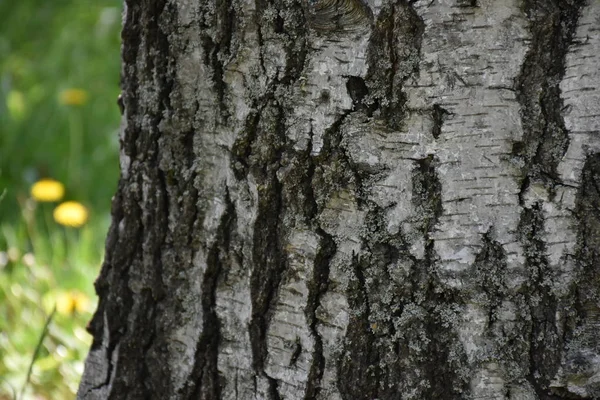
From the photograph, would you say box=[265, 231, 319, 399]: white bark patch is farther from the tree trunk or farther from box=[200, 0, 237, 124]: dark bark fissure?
box=[200, 0, 237, 124]: dark bark fissure

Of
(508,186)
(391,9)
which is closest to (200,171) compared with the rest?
(391,9)

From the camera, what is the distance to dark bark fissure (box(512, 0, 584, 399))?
3.92 feet

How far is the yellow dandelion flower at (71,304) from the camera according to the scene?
2551mm

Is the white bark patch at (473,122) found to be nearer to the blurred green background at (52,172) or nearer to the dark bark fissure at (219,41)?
the dark bark fissure at (219,41)

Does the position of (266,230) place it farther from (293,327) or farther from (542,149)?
(542,149)

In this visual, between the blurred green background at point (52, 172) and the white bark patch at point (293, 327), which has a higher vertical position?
the blurred green background at point (52, 172)

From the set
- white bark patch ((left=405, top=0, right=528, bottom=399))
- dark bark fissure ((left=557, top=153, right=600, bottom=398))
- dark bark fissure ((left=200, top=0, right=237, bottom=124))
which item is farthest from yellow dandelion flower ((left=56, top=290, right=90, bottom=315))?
dark bark fissure ((left=557, top=153, right=600, bottom=398))

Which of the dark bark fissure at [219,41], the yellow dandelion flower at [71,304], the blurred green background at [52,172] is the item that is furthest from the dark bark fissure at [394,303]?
the yellow dandelion flower at [71,304]

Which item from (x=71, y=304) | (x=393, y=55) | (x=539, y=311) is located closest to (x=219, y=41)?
(x=393, y=55)

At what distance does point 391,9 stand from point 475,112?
23cm

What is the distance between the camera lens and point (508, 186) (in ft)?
4.09

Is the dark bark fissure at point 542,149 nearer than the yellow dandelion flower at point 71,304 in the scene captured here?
Yes

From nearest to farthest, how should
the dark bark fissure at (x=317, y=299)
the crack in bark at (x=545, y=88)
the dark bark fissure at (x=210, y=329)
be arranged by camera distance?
the crack in bark at (x=545, y=88), the dark bark fissure at (x=317, y=299), the dark bark fissure at (x=210, y=329)

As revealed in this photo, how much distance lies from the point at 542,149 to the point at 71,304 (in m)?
1.88
